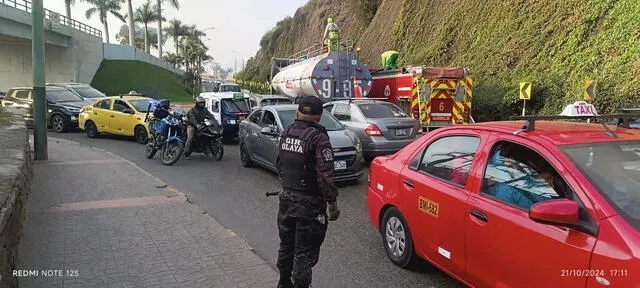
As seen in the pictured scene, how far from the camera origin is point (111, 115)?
1559 cm

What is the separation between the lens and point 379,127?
10453 mm

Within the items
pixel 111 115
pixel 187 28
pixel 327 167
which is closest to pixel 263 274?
pixel 327 167

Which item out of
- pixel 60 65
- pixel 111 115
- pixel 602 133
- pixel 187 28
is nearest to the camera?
pixel 602 133

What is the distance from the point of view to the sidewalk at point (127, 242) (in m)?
4.36

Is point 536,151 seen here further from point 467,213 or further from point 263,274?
point 263,274

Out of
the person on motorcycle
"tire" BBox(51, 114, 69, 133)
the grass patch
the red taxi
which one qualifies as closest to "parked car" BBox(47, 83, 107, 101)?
"tire" BBox(51, 114, 69, 133)

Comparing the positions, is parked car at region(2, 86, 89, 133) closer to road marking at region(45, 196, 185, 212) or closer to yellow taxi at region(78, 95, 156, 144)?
yellow taxi at region(78, 95, 156, 144)

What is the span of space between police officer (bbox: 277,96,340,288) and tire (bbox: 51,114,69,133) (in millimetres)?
16812

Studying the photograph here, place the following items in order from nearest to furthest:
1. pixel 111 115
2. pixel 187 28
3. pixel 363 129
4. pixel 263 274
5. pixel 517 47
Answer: pixel 263 274 → pixel 363 129 → pixel 111 115 → pixel 517 47 → pixel 187 28

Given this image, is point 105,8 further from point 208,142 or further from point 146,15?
point 208,142

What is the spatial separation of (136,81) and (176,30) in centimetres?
3451

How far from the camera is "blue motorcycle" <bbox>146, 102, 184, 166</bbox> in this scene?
11055 mm

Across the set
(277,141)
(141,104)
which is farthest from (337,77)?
(277,141)

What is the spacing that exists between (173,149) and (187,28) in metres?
80.1
